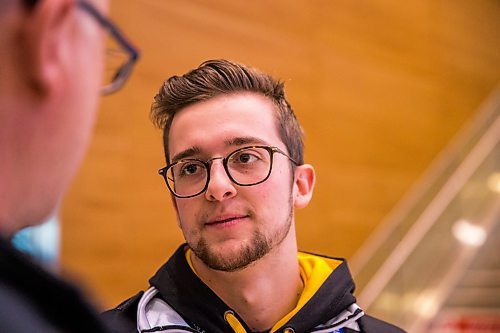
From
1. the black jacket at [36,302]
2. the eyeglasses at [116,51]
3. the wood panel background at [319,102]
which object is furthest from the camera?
the wood panel background at [319,102]

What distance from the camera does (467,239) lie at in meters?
5.10

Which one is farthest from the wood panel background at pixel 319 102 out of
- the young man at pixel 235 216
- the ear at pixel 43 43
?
the ear at pixel 43 43

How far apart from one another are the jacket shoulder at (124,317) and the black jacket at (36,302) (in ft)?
3.08

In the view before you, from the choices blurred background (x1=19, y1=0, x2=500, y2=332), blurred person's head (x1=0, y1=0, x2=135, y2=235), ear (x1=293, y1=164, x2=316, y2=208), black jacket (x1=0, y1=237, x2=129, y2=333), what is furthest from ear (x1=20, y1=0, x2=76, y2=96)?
blurred background (x1=19, y1=0, x2=500, y2=332)

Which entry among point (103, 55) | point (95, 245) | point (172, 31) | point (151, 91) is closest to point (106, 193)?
point (95, 245)

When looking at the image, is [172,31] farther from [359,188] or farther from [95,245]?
[359,188]

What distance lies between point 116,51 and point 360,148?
545 cm

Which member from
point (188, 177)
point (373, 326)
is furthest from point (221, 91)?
point (373, 326)

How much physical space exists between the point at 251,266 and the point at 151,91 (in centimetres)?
327

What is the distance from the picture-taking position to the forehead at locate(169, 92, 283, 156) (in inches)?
52.4

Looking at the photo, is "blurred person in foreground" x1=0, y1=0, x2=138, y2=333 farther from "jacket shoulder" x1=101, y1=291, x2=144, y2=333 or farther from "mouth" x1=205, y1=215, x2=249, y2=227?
"jacket shoulder" x1=101, y1=291, x2=144, y2=333

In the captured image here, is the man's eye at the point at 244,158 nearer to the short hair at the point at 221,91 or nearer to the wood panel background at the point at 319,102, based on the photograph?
the short hair at the point at 221,91

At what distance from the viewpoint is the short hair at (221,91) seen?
4.62 feet

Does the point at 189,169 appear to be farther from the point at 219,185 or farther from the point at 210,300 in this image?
the point at 210,300
